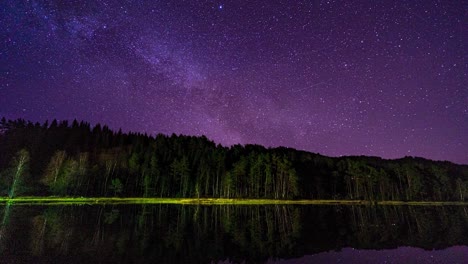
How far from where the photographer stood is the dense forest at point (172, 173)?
91438mm

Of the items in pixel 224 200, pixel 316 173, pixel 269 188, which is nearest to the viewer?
pixel 224 200

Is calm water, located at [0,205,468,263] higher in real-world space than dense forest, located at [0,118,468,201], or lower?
lower

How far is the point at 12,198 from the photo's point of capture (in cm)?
7381

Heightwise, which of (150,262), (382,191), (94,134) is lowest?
(150,262)

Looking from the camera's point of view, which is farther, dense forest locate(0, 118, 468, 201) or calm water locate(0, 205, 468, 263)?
dense forest locate(0, 118, 468, 201)

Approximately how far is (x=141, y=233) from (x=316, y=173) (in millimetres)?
108605

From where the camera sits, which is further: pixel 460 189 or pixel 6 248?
pixel 460 189

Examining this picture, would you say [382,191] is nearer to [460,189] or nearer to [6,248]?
[460,189]

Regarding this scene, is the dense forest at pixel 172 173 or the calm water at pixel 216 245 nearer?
the calm water at pixel 216 245

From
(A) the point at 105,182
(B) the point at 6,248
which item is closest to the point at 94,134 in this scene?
(A) the point at 105,182

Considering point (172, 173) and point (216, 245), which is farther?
point (172, 173)

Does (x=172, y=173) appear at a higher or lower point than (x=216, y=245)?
higher

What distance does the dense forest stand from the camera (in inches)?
3600

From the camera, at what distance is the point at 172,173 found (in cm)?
10406
